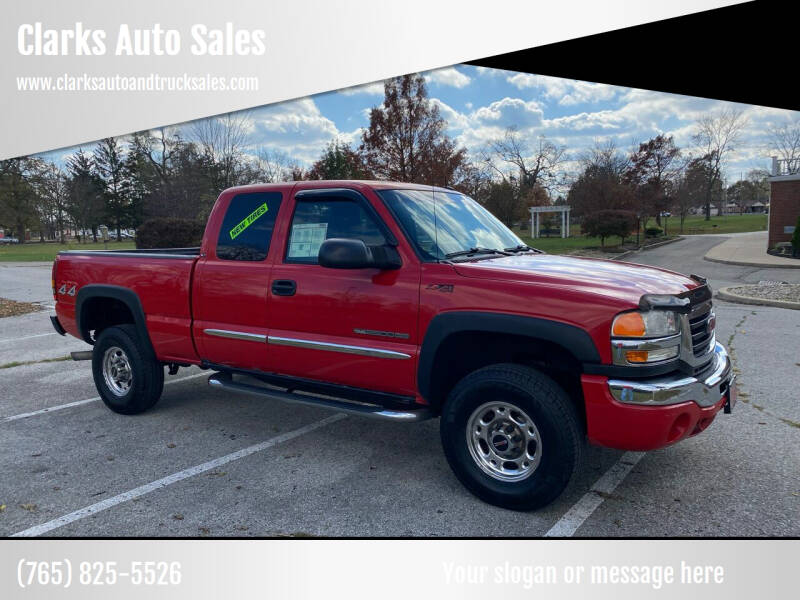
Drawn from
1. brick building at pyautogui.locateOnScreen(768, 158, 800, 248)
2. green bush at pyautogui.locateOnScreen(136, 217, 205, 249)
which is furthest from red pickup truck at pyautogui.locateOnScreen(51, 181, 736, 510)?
brick building at pyautogui.locateOnScreen(768, 158, 800, 248)

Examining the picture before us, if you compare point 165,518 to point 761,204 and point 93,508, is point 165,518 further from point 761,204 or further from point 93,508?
point 761,204

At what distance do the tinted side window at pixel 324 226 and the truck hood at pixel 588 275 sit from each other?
0.78 metres

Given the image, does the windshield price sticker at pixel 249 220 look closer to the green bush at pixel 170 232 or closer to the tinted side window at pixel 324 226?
the tinted side window at pixel 324 226

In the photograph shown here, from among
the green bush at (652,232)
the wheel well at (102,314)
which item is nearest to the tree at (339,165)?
the wheel well at (102,314)

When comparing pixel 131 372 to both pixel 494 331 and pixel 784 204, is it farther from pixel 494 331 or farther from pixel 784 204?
pixel 784 204

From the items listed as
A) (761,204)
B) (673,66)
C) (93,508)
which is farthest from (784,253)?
(761,204)

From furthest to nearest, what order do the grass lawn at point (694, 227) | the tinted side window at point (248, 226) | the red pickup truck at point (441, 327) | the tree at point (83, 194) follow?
the tree at point (83, 194), the grass lawn at point (694, 227), the tinted side window at point (248, 226), the red pickup truck at point (441, 327)

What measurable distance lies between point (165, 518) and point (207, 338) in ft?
5.54

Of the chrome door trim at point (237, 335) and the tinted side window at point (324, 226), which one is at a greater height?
the tinted side window at point (324, 226)

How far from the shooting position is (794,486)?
382cm

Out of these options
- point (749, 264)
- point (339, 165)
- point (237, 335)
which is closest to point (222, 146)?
point (339, 165)

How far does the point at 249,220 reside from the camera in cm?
486

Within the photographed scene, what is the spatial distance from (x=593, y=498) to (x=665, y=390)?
92 cm

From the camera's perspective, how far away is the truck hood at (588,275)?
3.44 metres
